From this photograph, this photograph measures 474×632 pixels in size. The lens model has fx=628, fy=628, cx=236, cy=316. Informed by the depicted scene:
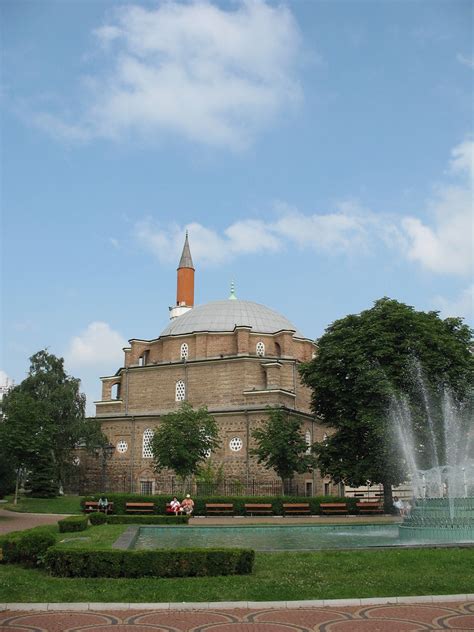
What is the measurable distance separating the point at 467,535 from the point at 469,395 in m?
13.3

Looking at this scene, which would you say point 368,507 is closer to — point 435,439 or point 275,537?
point 435,439

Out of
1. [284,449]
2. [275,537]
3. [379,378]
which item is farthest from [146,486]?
[275,537]

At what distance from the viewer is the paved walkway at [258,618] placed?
6.23 metres

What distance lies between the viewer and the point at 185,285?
55.6m

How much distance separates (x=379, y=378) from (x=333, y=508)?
6105 millimetres

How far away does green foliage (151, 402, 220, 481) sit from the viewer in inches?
1219

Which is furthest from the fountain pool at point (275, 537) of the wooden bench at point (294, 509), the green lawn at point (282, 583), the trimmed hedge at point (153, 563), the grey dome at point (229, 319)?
the grey dome at point (229, 319)

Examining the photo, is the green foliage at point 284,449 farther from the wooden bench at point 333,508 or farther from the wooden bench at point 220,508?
the wooden bench at point 220,508

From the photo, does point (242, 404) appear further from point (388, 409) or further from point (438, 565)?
point (438, 565)

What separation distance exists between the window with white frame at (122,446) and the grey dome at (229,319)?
7911mm

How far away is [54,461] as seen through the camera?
36.1 m

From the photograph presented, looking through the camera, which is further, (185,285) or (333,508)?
(185,285)

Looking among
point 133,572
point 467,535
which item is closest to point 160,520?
point 467,535

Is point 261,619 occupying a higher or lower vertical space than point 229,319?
lower
